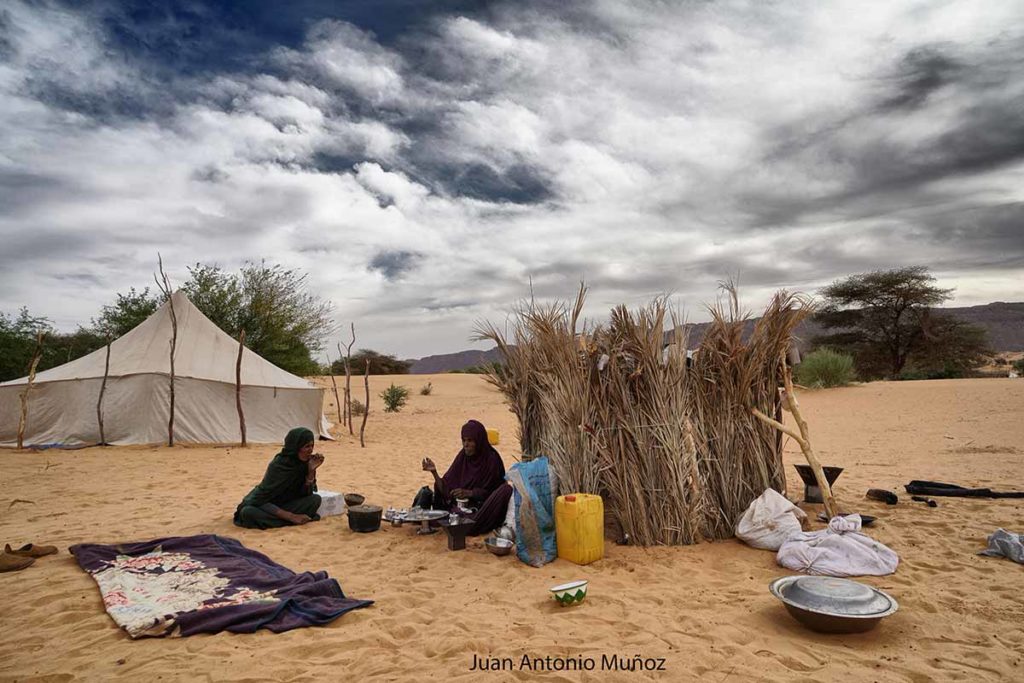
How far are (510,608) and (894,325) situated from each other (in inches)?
1090

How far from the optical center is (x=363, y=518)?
5215 millimetres

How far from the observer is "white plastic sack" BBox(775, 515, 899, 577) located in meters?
3.88

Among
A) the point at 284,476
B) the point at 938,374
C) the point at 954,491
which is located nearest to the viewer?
the point at 284,476

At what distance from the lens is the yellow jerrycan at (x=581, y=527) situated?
4.28 m

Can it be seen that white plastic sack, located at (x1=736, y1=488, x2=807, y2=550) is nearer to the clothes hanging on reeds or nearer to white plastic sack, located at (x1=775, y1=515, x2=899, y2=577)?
white plastic sack, located at (x1=775, y1=515, x2=899, y2=577)

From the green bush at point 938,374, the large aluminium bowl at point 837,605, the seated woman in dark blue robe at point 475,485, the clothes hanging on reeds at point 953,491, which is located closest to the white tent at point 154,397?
the seated woman in dark blue robe at point 475,485

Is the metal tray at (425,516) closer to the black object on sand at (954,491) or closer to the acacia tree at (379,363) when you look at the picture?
the black object on sand at (954,491)

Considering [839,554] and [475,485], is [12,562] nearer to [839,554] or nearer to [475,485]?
[475,485]

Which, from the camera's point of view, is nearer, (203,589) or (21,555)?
(203,589)

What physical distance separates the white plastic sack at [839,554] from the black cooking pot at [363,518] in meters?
3.30

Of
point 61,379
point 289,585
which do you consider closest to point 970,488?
point 289,585

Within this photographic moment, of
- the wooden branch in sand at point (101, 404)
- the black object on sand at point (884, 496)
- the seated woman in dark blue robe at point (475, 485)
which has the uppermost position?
the wooden branch in sand at point (101, 404)

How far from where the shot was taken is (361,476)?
8266 millimetres

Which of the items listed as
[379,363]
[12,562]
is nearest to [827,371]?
[12,562]
